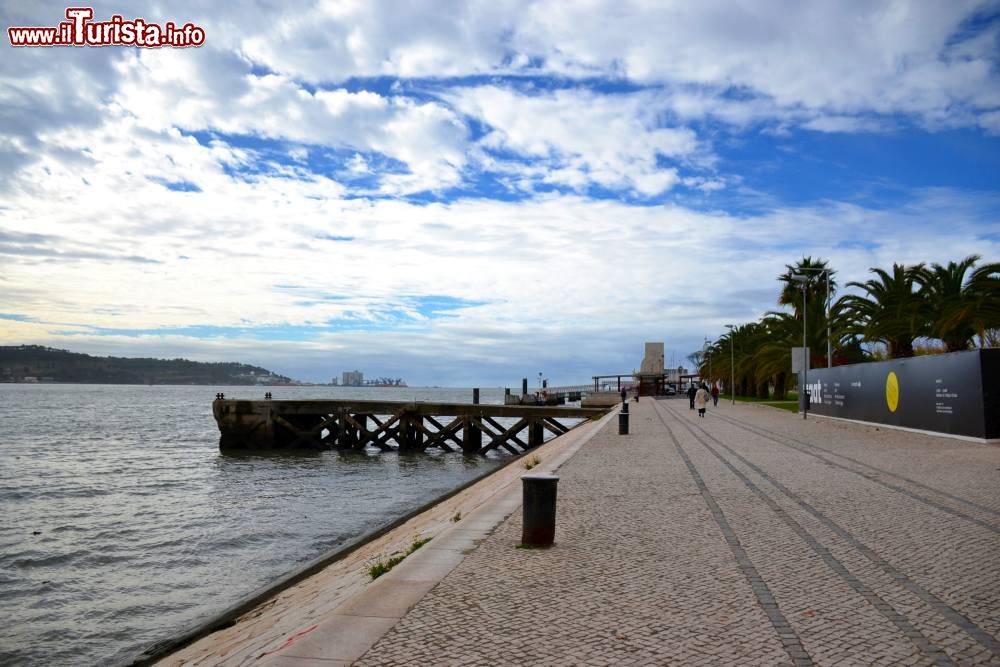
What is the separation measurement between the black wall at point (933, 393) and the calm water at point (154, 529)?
13768 millimetres

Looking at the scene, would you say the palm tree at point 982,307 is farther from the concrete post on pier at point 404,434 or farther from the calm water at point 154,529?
the concrete post on pier at point 404,434

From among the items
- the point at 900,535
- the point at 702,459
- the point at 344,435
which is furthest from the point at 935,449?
the point at 344,435

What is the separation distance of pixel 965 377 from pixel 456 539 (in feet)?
54.2

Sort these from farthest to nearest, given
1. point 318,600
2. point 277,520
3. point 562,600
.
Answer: point 277,520 → point 318,600 → point 562,600

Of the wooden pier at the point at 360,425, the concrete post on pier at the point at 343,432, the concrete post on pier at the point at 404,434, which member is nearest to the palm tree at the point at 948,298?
the wooden pier at the point at 360,425

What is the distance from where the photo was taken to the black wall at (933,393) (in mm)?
18422

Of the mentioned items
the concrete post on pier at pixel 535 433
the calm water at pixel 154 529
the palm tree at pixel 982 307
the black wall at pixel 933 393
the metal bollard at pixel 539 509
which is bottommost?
the calm water at pixel 154 529

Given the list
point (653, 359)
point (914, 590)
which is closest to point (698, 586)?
point (914, 590)

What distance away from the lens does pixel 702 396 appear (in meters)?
36.0

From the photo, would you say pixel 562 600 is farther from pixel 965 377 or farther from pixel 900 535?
pixel 965 377

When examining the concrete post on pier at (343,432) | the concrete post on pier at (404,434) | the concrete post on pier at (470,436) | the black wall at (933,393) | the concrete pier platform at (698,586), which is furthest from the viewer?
the concrete post on pier at (343,432)

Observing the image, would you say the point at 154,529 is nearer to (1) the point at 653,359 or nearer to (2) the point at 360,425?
(2) the point at 360,425

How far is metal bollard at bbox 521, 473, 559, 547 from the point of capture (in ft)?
23.5

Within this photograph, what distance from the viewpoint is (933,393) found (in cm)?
2127
